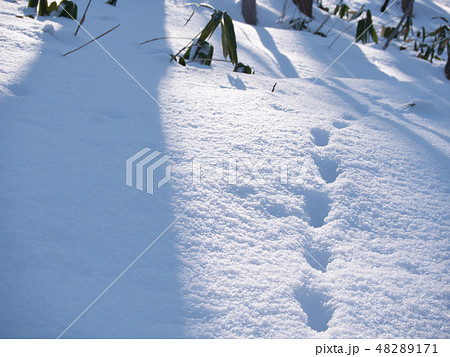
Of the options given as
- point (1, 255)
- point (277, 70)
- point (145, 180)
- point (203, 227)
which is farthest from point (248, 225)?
point (277, 70)

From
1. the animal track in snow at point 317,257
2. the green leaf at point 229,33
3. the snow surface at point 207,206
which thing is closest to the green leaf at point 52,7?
the snow surface at point 207,206

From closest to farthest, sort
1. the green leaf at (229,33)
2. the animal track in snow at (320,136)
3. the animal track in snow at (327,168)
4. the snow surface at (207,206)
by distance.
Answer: the snow surface at (207,206) → the animal track in snow at (327,168) → the animal track in snow at (320,136) → the green leaf at (229,33)

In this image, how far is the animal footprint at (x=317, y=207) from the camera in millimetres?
1032

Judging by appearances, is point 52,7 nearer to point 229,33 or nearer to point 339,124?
point 229,33

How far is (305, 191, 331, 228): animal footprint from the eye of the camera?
40.6 inches

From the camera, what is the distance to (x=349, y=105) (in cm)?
168

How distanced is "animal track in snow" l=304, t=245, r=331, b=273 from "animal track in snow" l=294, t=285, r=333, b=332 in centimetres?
8

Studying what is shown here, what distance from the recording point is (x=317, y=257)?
92cm

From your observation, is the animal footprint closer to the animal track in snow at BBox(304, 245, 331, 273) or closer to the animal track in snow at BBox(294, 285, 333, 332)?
the animal track in snow at BBox(304, 245, 331, 273)

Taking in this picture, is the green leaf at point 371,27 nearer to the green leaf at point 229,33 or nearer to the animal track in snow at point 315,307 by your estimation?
the green leaf at point 229,33

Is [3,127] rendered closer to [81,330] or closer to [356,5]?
[81,330]

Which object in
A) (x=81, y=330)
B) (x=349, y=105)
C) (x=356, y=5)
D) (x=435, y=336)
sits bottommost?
(x=81, y=330)

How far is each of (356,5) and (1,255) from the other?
724 centimetres

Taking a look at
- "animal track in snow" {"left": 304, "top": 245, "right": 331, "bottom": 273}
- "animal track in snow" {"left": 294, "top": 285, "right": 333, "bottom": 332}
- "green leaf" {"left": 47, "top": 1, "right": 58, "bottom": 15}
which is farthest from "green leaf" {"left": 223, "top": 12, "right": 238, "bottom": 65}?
"animal track in snow" {"left": 294, "top": 285, "right": 333, "bottom": 332}
